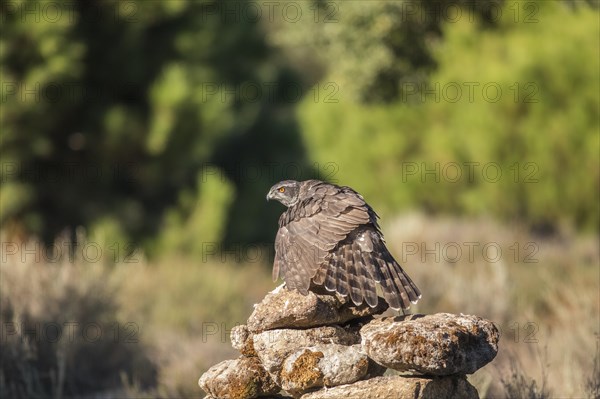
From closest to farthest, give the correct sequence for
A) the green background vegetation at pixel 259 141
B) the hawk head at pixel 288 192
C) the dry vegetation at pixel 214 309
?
1. the hawk head at pixel 288 192
2. the dry vegetation at pixel 214 309
3. the green background vegetation at pixel 259 141

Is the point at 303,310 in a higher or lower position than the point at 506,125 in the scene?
higher

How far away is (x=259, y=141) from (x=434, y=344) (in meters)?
12.0

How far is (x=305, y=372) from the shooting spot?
444cm

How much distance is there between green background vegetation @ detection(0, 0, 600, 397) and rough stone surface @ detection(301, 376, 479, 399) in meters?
4.81

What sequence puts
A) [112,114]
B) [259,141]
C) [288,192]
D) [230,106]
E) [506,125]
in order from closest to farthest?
[288,192]
[112,114]
[506,125]
[230,106]
[259,141]

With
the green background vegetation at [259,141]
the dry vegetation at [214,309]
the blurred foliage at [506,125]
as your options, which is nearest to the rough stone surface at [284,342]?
the dry vegetation at [214,309]

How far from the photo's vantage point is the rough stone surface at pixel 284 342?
15.1 feet

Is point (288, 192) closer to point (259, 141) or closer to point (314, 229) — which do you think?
point (314, 229)

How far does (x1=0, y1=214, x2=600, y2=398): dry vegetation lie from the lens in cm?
698

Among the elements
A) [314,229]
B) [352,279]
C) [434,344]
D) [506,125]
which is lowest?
[506,125]

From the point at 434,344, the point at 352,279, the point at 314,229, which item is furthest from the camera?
the point at 314,229

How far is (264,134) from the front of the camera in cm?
1606

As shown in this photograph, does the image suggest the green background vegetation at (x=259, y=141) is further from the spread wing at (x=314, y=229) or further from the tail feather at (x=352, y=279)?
the tail feather at (x=352, y=279)

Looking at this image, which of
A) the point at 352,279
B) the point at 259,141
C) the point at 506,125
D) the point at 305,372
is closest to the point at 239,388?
the point at 305,372
